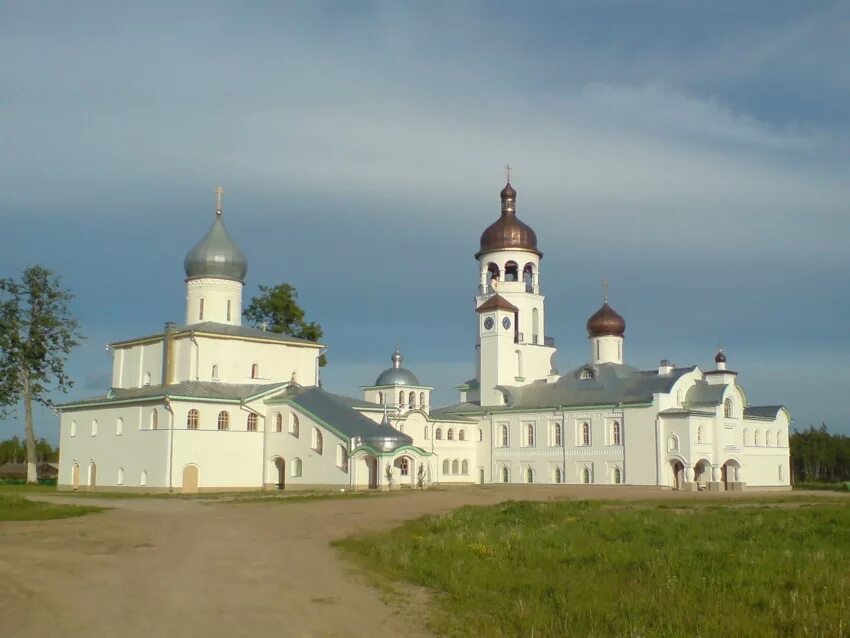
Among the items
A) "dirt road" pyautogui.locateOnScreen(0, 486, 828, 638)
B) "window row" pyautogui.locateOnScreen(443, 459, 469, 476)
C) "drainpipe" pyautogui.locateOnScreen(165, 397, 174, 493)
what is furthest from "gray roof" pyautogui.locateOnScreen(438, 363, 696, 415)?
"dirt road" pyautogui.locateOnScreen(0, 486, 828, 638)

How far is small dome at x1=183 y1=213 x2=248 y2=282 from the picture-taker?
46625 millimetres

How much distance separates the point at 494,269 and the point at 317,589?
157 ft

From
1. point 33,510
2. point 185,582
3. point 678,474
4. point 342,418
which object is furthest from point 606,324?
point 185,582

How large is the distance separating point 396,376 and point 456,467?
23.4ft

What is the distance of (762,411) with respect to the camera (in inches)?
2061

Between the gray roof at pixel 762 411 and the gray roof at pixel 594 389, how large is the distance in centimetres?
551

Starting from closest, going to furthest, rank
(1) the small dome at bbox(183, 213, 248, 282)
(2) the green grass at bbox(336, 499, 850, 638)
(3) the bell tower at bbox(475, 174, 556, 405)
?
(2) the green grass at bbox(336, 499, 850, 638)
(1) the small dome at bbox(183, 213, 248, 282)
(3) the bell tower at bbox(475, 174, 556, 405)

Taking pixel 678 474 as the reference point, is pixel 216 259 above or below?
above

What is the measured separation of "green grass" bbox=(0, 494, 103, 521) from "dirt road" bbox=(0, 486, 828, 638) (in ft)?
6.07

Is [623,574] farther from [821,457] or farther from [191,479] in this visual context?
[821,457]

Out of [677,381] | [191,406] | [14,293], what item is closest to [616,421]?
[677,381]

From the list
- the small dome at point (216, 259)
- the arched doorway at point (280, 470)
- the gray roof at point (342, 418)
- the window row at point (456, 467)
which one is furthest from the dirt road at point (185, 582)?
the window row at point (456, 467)

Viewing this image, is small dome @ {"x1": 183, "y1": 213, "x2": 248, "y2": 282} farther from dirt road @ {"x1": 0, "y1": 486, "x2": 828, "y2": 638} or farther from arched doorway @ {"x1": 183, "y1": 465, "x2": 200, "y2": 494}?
dirt road @ {"x1": 0, "y1": 486, "x2": 828, "y2": 638}

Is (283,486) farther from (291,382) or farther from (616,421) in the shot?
(616,421)
